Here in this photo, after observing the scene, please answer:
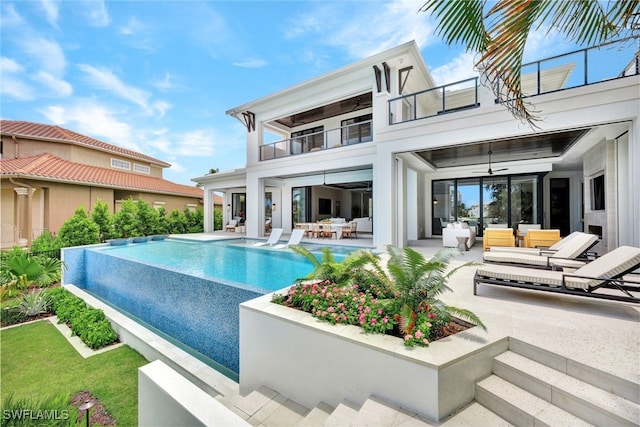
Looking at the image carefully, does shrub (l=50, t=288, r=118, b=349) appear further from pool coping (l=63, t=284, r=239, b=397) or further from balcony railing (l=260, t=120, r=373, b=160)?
balcony railing (l=260, t=120, r=373, b=160)

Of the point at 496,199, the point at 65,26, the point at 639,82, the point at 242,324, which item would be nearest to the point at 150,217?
the point at 65,26

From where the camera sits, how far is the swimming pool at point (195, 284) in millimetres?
5729

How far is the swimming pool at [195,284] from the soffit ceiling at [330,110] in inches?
316

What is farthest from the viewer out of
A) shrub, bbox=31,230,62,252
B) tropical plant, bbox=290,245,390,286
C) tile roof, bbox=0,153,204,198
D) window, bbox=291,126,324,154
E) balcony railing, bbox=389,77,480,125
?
window, bbox=291,126,324,154

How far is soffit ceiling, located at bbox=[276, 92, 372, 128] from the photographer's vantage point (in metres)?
15.1

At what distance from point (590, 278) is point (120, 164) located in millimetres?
29889

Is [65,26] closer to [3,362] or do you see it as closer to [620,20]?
[3,362]

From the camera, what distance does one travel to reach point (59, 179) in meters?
16.4

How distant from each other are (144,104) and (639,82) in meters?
33.5

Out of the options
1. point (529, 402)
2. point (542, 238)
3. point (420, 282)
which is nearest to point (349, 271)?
point (420, 282)

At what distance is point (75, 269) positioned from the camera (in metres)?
11.9

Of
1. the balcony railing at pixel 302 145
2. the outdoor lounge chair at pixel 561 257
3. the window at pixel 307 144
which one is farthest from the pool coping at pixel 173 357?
the window at pixel 307 144

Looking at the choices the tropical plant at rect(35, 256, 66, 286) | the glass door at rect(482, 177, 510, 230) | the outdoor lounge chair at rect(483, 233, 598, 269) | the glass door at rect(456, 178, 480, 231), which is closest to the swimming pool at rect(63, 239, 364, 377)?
the tropical plant at rect(35, 256, 66, 286)

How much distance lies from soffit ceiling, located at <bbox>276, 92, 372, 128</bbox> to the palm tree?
41.9ft
